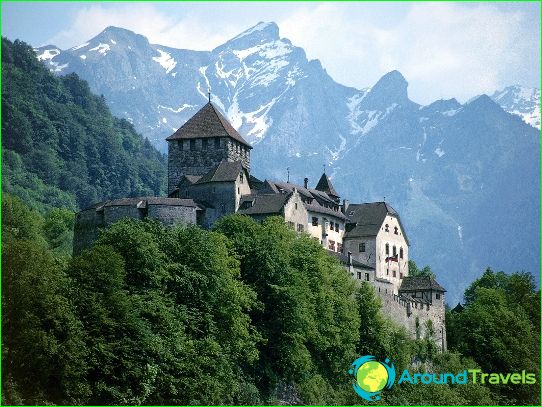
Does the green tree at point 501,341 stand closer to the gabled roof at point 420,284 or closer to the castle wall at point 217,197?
the gabled roof at point 420,284

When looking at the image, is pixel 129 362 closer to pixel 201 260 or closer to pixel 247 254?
pixel 201 260

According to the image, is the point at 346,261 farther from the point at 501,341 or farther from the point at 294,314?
the point at 294,314

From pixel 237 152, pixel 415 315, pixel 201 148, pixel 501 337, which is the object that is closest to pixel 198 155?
pixel 201 148

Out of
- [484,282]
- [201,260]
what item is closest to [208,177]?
[201,260]

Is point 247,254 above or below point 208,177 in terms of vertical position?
below

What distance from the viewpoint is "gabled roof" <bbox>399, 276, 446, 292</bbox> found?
10694 centimetres

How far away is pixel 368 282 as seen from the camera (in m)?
96.8

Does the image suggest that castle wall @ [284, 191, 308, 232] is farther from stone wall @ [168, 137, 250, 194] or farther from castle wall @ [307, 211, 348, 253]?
stone wall @ [168, 137, 250, 194]

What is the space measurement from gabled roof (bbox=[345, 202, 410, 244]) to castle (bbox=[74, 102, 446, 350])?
102 millimetres

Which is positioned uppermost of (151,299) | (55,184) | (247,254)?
(55,184)

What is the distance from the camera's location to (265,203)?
92.7 m

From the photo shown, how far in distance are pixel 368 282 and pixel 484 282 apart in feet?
126

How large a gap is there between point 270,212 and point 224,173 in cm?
561

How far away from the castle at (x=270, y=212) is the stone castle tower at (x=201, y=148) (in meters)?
0.09
